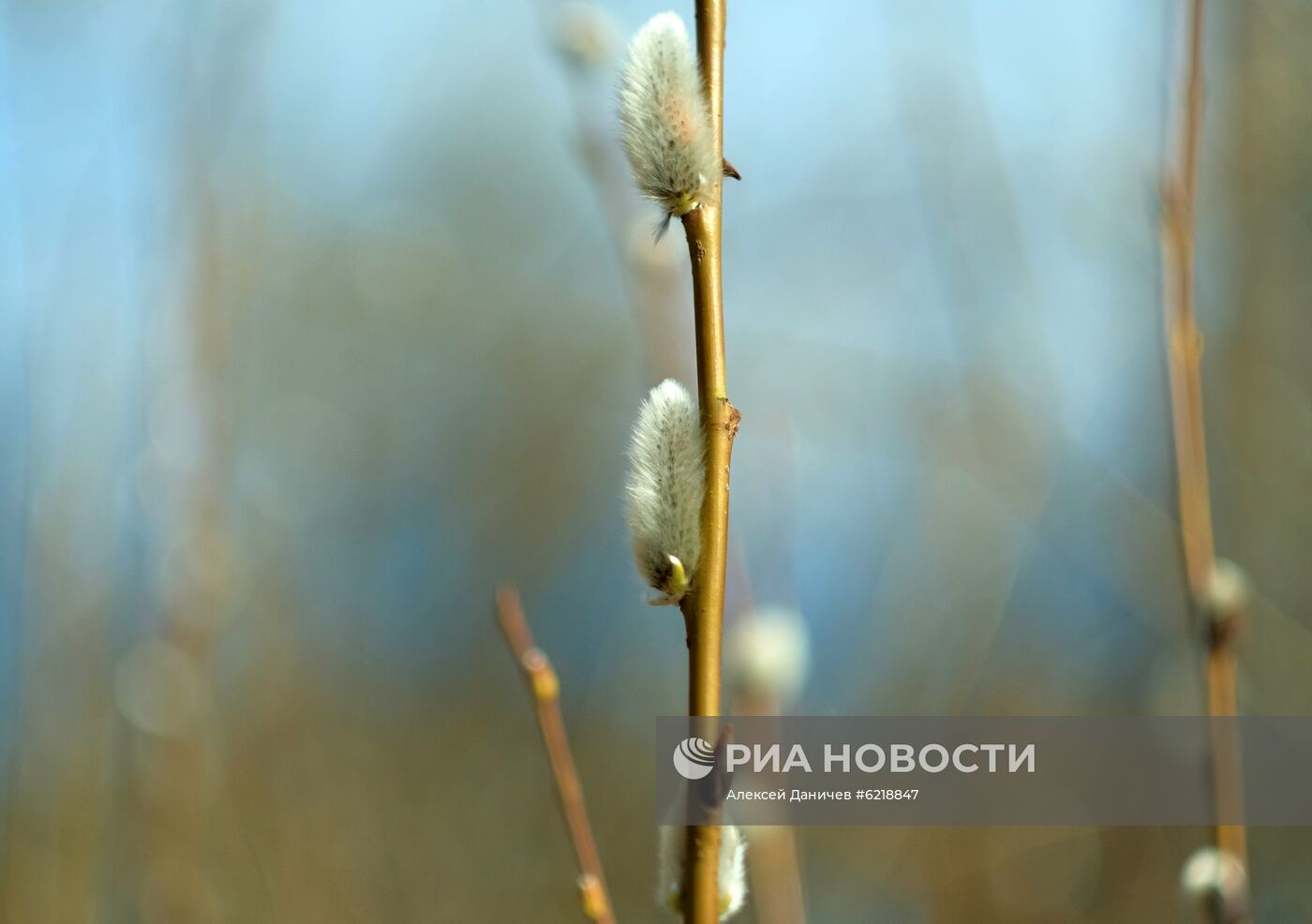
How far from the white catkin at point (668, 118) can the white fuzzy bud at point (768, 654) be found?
485 millimetres

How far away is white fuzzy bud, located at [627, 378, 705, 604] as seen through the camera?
1.95 ft

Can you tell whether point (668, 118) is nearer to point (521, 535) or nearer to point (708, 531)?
point (708, 531)

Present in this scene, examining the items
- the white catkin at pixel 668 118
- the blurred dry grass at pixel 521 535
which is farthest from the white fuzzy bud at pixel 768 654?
the white catkin at pixel 668 118

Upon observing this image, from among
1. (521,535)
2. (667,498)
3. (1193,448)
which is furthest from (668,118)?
(521,535)

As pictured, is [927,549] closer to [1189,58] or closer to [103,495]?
[1189,58]

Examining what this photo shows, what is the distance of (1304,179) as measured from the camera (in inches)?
126

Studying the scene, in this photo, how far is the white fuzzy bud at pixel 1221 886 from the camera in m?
0.84

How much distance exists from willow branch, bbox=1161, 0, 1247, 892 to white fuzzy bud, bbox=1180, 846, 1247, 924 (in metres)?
0.02

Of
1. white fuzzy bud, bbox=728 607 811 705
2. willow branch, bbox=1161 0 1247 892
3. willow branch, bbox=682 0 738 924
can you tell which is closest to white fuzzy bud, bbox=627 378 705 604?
willow branch, bbox=682 0 738 924

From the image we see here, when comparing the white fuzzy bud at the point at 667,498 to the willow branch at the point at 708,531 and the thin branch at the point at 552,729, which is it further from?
the thin branch at the point at 552,729

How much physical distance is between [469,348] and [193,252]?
10.7ft

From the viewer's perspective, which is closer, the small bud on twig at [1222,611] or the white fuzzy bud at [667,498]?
the white fuzzy bud at [667,498]

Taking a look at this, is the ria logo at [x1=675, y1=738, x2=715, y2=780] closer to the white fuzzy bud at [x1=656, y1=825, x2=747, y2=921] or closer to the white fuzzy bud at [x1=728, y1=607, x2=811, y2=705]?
the white fuzzy bud at [x1=656, y1=825, x2=747, y2=921]

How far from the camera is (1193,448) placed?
865 millimetres
